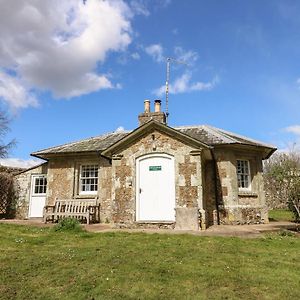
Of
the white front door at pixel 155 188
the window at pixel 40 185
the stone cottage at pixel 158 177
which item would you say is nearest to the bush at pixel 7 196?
the stone cottage at pixel 158 177

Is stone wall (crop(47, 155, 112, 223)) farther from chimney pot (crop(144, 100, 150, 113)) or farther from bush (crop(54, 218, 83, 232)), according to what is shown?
bush (crop(54, 218, 83, 232))

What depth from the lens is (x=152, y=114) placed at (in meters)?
17.8

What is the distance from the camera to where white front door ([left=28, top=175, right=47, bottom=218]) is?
19.4m

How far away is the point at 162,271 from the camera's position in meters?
6.75

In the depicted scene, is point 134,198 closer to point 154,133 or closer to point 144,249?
point 154,133

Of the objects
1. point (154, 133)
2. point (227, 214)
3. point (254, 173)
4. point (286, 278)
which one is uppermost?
point (154, 133)

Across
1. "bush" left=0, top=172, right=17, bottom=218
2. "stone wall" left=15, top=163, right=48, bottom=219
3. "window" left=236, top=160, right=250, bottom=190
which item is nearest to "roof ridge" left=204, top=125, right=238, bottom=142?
"window" left=236, top=160, right=250, bottom=190

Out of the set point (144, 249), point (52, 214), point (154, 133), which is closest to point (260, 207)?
point (154, 133)

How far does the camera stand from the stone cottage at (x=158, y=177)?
43.0 feet

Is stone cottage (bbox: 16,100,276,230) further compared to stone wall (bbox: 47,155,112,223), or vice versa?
stone wall (bbox: 47,155,112,223)

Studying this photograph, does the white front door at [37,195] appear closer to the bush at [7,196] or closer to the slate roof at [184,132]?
the bush at [7,196]

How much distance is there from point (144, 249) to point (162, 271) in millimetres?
2000

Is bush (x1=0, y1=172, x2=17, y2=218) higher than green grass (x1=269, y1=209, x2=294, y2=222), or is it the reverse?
bush (x1=0, y1=172, x2=17, y2=218)

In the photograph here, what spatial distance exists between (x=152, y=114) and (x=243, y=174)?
6.01 m
